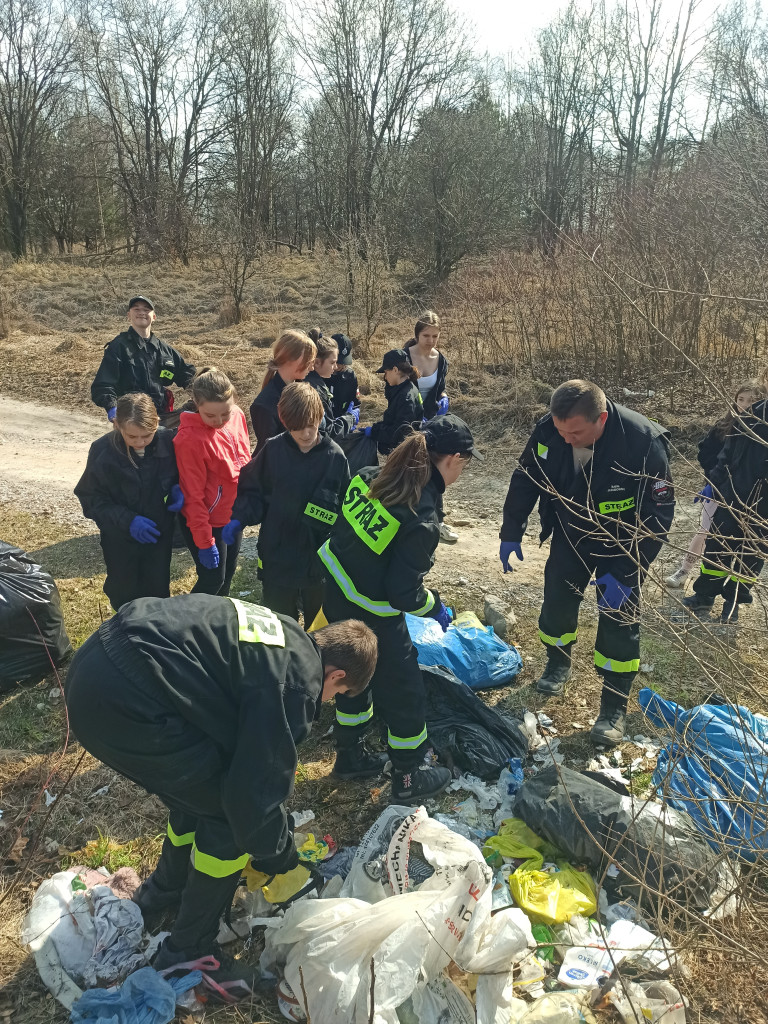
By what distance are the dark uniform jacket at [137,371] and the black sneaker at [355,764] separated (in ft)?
11.4

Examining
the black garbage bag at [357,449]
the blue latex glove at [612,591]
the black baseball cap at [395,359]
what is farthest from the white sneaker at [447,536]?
the blue latex glove at [612,591]

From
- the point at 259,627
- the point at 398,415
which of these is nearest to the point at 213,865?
the point at 259,627

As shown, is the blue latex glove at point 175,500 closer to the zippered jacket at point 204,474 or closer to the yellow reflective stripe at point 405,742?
the zippered jacket at point 204,474

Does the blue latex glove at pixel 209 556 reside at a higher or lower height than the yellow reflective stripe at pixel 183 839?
higher

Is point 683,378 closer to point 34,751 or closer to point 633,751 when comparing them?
point 633,751

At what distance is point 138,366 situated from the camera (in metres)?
5.79

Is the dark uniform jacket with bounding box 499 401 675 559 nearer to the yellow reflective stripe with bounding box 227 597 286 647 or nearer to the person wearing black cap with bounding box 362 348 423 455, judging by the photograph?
the yellow reflective stripe with bounding box 227 597 286 647

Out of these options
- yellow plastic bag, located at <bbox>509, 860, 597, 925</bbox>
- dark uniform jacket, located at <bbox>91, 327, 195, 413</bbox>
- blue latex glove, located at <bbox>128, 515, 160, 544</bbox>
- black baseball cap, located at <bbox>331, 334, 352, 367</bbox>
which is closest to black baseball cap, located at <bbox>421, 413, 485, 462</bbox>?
yellow plastic bag, located at <bbox>509, 860, 597, 925</bbox>

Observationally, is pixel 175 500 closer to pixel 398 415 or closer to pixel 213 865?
pixel 398 415

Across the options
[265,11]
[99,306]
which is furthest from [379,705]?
[265,11]

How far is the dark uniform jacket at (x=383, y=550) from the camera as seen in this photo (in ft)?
9.66

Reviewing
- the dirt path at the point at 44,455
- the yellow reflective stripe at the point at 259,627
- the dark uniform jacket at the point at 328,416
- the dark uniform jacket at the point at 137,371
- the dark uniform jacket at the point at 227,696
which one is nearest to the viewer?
the dark uniform jacket at the point at 227,696

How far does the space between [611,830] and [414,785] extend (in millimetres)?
894

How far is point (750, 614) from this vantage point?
5039 mm
